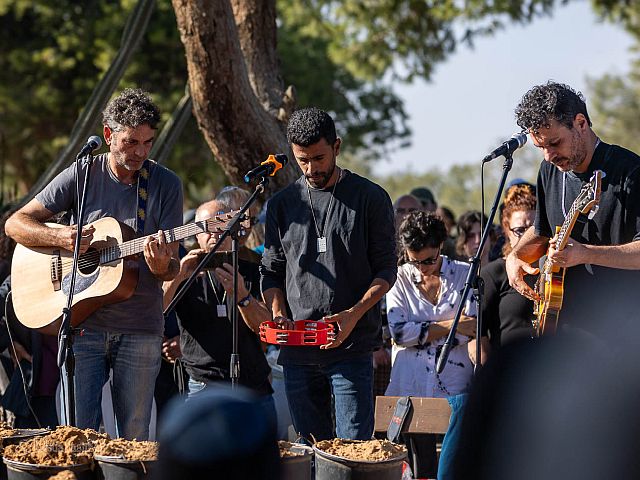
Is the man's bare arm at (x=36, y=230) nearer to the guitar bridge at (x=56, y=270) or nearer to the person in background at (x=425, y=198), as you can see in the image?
the guitar bridge at (x=56, y=270)

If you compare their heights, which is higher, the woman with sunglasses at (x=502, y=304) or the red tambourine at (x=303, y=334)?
the woman with sunglasses at (x=502, y=304)

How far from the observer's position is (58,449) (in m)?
4.22

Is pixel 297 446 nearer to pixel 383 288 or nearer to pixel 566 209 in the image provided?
pixel 383 288

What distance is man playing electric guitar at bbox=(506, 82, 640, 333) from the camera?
4.42 m

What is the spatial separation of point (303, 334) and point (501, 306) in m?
1.60

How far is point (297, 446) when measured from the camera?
4.31 meters

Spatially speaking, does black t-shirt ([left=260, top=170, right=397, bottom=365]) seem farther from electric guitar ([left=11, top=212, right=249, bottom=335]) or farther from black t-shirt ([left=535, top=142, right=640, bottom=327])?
black t-shirt ([left=535, top=142, right=640, bottom=327])

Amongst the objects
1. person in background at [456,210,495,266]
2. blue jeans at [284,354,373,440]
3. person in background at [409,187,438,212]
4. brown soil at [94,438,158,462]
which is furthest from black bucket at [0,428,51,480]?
person in background at [409,187,438,212]

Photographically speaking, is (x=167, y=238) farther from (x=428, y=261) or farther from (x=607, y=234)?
(x=607, y=234)

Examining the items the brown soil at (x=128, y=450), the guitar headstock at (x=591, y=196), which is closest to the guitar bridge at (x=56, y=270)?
the brown soil at (x=128, y=450)

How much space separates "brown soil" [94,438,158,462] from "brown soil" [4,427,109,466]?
0.20 ft

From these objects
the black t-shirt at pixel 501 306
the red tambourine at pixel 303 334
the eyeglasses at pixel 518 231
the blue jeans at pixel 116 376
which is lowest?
the blue jeans at pixel 116 376

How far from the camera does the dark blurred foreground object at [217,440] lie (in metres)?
1.42

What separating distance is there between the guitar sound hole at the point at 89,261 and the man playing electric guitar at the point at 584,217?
2.45 m
